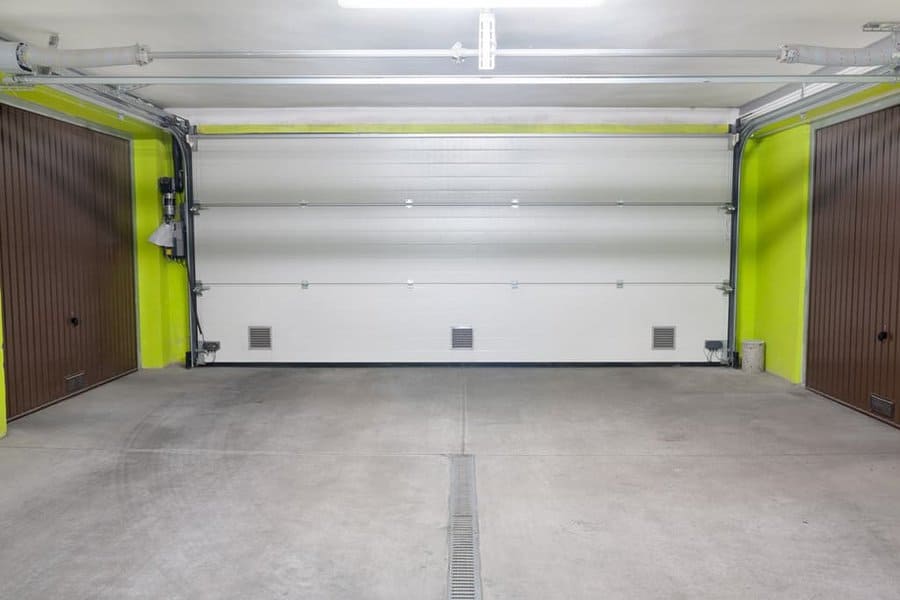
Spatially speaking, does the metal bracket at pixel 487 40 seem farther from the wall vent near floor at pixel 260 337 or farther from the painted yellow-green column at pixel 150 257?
the painted yellow-green column at pixel 150 257

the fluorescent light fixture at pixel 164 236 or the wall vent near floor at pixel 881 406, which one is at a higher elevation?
the fluorescent light fixture at pixel 164 236

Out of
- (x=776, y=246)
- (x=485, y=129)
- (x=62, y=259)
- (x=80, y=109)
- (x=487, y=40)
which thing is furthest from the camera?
(x=485, y=129)

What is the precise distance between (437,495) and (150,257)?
4980mm

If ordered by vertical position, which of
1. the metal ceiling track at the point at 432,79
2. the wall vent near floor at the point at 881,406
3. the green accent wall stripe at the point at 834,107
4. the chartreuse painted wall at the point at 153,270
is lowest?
the wall vent near floor at the point at 881,406

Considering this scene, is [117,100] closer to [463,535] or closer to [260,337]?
[260,337]

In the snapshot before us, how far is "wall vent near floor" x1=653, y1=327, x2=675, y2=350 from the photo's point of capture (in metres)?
7.37

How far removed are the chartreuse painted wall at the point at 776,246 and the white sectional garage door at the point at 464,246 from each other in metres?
0.28

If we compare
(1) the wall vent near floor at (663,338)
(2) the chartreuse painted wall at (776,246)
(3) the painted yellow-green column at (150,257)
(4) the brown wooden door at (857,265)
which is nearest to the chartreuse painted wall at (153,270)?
(3) the painted yellow-green column at (150,257)

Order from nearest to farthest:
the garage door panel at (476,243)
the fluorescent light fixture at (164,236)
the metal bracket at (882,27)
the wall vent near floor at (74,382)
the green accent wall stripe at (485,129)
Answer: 1. the metal bracket at (882,27)
2. the wall vent near floor at (74,382)
3. the fluorescent light fixture at (164,236)
4. the green accent wall stripe at (485,129)
5. the garage door panel at (476,243)

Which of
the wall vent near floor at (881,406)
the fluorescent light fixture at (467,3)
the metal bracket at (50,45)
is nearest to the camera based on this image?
the fluorescent light fixture at (467,3)

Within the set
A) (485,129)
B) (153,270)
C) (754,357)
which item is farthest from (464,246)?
(153,270)

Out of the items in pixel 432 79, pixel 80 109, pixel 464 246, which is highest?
pixel 80 109

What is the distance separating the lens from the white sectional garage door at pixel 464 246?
23.7 feet

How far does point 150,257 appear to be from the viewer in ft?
23.7
